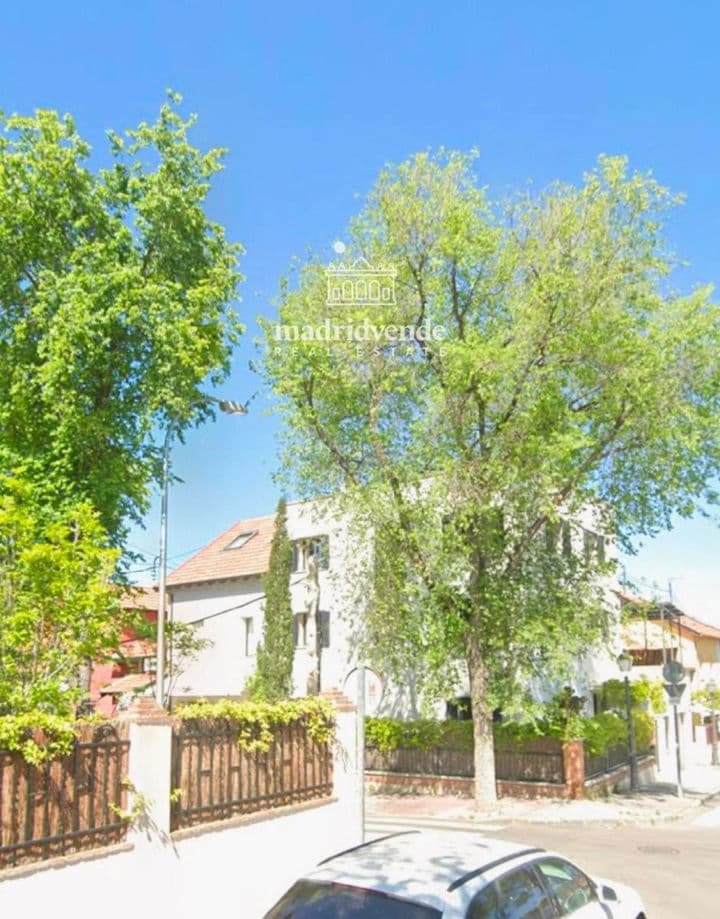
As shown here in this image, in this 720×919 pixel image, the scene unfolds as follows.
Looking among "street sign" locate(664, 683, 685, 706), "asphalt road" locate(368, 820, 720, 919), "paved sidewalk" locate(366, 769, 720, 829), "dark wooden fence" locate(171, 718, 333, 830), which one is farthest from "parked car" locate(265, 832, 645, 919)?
"street sign" locate(664, 683, 685, 706)

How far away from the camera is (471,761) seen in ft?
80.9

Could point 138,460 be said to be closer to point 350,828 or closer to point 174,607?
point 350,828

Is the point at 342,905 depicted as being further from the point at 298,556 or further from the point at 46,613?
the point at 298,556

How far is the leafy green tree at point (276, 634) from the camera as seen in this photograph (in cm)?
3250

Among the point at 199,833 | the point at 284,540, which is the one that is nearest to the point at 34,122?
the point at 199,833

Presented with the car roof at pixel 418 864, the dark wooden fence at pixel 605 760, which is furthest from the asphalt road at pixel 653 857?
the car roof at pixel 418 864

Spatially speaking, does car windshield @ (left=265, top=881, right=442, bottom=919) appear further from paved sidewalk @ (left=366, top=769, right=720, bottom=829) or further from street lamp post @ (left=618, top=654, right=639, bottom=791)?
street lamp post @ (left=618, top=654, right=639, bottom=791)

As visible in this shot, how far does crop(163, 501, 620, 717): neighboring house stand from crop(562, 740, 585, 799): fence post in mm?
5554

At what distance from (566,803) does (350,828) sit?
11.1 meters

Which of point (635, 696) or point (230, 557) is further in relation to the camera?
point (230, 557)

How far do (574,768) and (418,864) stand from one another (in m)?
18.1

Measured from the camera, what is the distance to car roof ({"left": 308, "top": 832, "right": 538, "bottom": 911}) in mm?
5777

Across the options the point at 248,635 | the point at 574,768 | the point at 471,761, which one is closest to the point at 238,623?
the point at 248,635

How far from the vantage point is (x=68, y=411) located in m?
18.3
